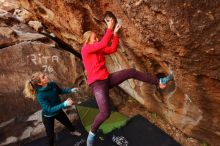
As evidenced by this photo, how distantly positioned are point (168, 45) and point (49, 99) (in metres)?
2.40

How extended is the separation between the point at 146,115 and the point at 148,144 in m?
1.19

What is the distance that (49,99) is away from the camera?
22.6 feet

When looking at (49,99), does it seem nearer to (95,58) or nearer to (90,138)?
(90,138)

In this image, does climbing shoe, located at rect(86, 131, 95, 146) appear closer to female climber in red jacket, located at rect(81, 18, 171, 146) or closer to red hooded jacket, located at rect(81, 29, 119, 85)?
female climber in red jacket, located at rect(81, 18, 171, 146)

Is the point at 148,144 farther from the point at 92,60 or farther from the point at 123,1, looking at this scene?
the point at 123,1

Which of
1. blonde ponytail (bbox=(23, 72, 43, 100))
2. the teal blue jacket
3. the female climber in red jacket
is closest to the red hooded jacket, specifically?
the female climber in red jacket

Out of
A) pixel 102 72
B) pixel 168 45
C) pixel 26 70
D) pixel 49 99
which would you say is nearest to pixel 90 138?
pixel 49 99

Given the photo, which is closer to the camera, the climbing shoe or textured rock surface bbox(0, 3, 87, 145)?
the climbing shoe

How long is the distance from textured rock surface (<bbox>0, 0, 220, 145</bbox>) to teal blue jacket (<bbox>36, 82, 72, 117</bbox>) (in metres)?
1.59

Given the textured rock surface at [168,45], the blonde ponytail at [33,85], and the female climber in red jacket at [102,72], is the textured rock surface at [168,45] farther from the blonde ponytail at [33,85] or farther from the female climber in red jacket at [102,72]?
the blonde ponytail at [33,85]

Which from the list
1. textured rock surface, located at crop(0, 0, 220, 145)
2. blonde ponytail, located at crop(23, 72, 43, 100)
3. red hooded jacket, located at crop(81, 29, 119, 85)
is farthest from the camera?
blonde ponytail, located at crop(23, 72, 43, 100)

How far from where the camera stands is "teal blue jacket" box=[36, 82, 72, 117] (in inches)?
264

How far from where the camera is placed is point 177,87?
728 cm

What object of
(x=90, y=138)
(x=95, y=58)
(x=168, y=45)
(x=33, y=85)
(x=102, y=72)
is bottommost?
(x=90, y=138)
